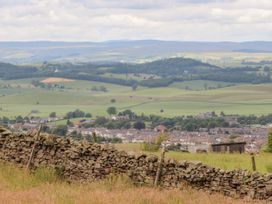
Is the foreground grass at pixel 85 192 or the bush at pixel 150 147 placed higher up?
the foreground grass at pixel 85 192

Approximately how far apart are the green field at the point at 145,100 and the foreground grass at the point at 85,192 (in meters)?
108

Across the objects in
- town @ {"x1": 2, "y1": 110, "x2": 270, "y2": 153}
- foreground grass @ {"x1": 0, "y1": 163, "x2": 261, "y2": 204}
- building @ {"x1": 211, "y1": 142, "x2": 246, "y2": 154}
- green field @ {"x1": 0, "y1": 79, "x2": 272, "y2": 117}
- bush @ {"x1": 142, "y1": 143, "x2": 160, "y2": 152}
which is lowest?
green field @ {"x1": 0, "y1": 79, "x2": 272, "y2": 117}

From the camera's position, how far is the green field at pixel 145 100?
137 m

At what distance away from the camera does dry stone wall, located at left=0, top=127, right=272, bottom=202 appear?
16.7m

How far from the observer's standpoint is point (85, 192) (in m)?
15.9

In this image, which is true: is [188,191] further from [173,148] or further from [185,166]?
[173,148]

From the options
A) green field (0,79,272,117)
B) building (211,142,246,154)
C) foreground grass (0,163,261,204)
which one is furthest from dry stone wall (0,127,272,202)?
green field (0,79,272,117)

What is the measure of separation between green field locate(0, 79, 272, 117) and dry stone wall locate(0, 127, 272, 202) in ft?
348

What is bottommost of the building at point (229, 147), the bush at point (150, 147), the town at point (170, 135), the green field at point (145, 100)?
the green field at point (145, 100)

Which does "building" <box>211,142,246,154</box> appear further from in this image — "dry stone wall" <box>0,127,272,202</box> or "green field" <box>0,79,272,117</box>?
"green field" <box>0,79,272,117</box>

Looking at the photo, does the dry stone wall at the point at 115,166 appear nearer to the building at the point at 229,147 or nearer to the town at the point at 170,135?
the town at the point at 170,135

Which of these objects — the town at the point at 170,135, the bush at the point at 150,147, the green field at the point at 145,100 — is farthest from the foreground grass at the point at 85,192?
Result: the green field at the point at 145,100

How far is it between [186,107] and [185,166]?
12486 centimetres

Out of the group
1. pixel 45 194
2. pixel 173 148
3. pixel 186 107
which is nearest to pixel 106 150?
pixel 45 194
